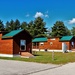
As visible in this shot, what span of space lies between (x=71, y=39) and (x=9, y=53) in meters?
26.6

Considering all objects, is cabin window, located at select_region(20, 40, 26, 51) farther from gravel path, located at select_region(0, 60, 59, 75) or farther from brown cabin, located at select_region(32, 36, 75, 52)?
brown cabin, located at select_region(32, 36, 75, 52)

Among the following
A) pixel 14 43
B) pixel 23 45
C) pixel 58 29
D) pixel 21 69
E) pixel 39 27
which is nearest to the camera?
pixel 21 69

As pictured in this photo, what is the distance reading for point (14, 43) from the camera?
32.8 meters

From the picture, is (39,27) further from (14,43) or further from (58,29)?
(14,43)

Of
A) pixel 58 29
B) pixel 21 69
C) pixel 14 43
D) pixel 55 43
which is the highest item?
pixel 58 29

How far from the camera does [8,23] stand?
131m

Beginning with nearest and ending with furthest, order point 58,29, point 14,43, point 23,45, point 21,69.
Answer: point 21,69 < point 14,43 < point 23,45 < point 58,29

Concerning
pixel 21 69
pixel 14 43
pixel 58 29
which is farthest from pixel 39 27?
pixel 21 69

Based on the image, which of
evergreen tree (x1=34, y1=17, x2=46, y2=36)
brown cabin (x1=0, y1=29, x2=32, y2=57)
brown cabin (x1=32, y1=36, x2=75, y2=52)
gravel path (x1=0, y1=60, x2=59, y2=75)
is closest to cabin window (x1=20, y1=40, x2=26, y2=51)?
brown cabin (x1=0, y1=29, x2=32, y2=57)

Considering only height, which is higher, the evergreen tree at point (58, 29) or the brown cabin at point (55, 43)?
the evergreen tree at point (58, 29)

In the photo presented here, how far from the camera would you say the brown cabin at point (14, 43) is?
107ft

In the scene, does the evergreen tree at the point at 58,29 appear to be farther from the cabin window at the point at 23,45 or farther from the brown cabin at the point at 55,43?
the cabin window at the point at 23,45

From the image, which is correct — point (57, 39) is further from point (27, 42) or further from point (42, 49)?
point (27, 42)

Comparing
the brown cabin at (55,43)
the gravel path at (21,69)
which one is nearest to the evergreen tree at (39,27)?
the brown cabin at (55,43)
